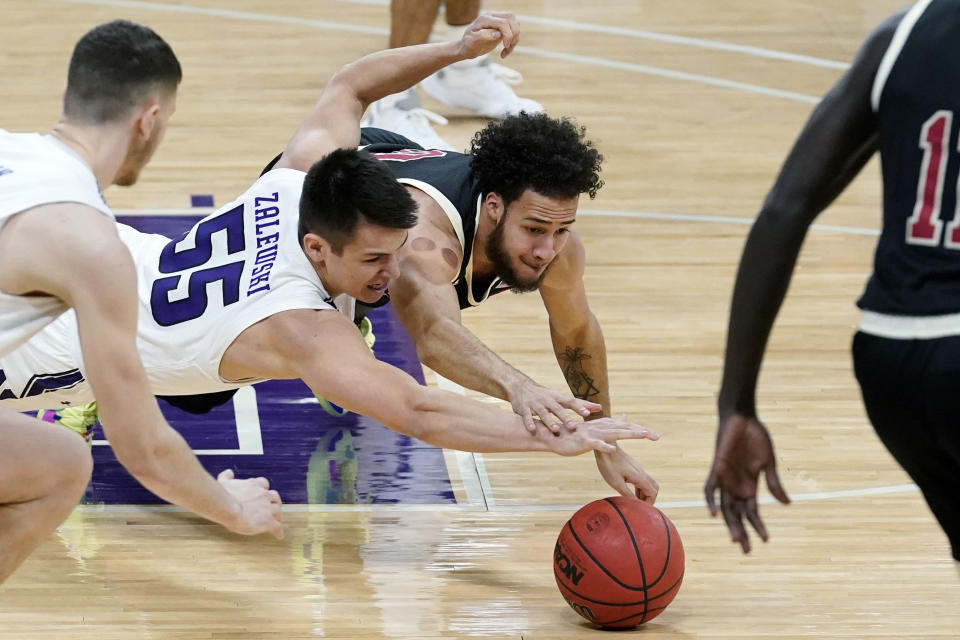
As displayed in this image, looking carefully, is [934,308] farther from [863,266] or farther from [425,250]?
[863,266]

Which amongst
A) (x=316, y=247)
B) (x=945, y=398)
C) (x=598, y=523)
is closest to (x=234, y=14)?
(x=316, y=247)

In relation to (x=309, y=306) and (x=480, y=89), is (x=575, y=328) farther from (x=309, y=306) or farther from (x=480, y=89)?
(x=480, y=89)

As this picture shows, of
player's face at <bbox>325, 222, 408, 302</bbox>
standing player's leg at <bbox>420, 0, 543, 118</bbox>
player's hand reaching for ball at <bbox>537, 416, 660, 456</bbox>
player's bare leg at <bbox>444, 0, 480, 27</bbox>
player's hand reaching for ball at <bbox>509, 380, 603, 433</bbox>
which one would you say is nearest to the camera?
player's hand reaching for ball at <bbox>537, 416, 660, 456</bbox>

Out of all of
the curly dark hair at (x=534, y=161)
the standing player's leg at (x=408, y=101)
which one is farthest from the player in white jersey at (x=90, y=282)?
the standing player's leg at (x=408, y=101)

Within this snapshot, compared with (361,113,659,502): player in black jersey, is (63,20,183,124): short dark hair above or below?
above

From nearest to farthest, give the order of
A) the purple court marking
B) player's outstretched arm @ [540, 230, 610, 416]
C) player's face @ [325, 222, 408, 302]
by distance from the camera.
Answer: player's face @ [325, 222, 408, 302] → the purple court marking → player's outstretched arm @ [540, 230, 610, 416]

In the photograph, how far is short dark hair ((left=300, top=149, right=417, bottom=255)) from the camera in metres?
4.02

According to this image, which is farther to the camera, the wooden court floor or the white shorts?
the white shorts

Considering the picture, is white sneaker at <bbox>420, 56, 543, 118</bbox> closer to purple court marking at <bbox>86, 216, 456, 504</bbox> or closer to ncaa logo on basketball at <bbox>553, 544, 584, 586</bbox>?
purple court marking at <bbox>86, 216, 456, 504</bbox>

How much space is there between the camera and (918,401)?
2.41m

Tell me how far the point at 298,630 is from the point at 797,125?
5994 mm

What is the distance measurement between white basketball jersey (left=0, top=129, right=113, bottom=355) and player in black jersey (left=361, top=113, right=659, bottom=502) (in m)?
1.46

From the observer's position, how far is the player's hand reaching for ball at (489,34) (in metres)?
4.84

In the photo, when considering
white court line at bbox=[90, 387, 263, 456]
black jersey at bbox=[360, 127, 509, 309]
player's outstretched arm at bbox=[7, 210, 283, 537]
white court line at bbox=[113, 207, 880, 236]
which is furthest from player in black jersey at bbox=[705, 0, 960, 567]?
white court line at bbox=[113, 207, 880, 236]
